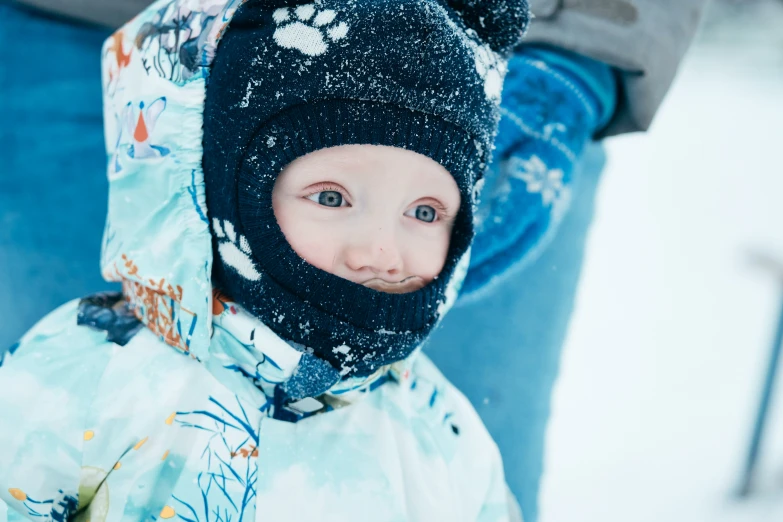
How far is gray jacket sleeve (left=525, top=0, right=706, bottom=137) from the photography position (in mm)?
1088

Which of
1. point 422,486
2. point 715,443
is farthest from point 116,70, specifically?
point 715,443

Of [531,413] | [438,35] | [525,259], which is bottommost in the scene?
Result: [531,413]

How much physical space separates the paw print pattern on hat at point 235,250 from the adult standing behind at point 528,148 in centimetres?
43

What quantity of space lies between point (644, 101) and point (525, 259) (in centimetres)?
32

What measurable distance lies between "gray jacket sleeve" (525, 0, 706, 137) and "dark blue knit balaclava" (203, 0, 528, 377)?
40cm

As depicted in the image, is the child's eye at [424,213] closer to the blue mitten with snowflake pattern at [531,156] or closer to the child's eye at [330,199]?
the child's eye at [330,199]

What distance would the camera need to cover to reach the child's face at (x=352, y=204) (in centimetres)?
71

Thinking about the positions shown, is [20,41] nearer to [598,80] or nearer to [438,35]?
[438,35]

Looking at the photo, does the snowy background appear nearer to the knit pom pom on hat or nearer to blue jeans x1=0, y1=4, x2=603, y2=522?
blue jeans x1=0, y1=4, x2=603, y2=522

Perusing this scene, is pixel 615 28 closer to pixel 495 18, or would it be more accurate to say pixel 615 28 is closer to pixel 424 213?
pixel 495 18

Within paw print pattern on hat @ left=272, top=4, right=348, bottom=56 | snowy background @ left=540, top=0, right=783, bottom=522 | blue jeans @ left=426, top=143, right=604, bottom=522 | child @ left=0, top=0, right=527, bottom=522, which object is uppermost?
paw print pattern on hat @ left=272, top=4, right=348, bottom=56

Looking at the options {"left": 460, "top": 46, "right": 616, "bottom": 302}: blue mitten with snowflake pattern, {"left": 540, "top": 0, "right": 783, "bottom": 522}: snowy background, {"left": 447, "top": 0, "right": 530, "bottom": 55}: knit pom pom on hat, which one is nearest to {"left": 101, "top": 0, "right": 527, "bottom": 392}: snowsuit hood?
{"left": 447, "top": 0, "right": 530, "bottom": 55}: knit pom pom on hat

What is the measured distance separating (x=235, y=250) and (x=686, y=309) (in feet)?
6.42

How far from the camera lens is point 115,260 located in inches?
32.2
